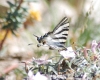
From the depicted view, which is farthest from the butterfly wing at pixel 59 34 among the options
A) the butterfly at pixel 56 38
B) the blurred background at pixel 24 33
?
the blurred background at pixel 24 33

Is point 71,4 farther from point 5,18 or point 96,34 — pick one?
point 5,18

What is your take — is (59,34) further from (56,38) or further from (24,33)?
(24,33)

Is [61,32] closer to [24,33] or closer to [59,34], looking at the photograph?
[59,34]

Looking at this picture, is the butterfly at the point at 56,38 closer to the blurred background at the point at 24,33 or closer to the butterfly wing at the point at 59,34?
the butterfly wing at the point at 59,34

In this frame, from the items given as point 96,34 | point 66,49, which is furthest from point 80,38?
point 66,49

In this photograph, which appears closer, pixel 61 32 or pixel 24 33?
pixel 61 32

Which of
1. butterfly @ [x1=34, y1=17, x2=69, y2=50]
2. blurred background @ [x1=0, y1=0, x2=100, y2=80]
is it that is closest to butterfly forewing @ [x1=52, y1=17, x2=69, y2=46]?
butterfly @ [x1=34, y1=17, x2=69, y2=50]

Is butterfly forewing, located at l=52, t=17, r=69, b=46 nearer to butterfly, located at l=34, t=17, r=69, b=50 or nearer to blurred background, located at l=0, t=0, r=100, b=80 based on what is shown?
butterfly, located at l=34, t=17, r=69, b=50

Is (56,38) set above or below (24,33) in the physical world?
below

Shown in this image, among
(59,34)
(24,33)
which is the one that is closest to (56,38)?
(59,34)
